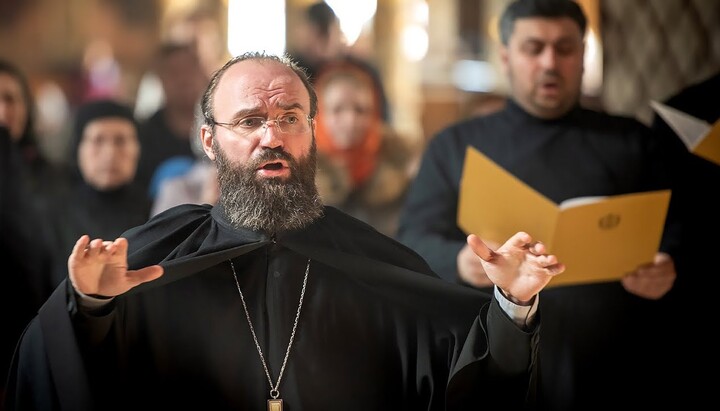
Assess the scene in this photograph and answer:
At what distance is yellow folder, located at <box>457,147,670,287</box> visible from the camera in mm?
2654

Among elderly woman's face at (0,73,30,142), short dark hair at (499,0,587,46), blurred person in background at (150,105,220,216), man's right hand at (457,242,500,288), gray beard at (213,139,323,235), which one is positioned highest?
short dark hair at (499,0,587,46)

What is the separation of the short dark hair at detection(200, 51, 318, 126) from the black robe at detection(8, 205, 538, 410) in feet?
0.78

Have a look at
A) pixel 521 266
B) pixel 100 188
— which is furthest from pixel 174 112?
pixel 521 266

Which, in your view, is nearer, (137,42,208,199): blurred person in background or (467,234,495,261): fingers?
(467,234,495,261): fingers

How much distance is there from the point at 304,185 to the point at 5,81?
87.5 inches

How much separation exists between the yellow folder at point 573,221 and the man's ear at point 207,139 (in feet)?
2.96

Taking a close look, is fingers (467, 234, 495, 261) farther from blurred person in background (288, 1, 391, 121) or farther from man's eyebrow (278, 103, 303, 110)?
blurred person in background (288, 1, 391, 121)

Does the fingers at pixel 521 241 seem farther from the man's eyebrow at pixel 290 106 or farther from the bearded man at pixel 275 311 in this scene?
the man's eyebrow at pixel 290 106

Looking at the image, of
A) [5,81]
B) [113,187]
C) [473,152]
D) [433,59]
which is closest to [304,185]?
[473,152]

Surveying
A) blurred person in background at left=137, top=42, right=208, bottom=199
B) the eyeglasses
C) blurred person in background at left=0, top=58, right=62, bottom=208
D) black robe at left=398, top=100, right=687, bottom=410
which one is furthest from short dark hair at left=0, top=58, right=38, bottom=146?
the eyeglasses

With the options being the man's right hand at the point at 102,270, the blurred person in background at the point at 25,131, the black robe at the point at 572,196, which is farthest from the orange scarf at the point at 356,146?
the man's right hand at the point at 102,270

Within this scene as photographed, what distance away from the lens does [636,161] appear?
3012 millimetres

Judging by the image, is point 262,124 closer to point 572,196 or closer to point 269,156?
point 269,156

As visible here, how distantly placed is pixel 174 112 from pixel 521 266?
334 cm
